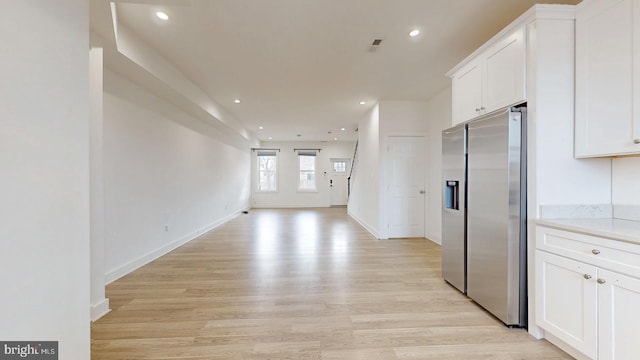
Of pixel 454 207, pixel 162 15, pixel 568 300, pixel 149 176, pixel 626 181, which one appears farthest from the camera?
pixel 149 176

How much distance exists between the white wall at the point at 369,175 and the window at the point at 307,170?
11.7 feet

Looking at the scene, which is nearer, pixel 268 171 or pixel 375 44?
pixel 375 44

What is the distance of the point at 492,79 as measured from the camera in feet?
7.61

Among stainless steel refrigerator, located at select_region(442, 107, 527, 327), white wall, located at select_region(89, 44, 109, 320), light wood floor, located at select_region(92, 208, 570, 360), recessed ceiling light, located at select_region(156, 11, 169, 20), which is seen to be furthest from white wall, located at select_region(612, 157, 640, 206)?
white wall, located at select_region(89, 44, 109, 320)

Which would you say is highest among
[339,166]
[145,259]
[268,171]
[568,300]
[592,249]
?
[339,166]

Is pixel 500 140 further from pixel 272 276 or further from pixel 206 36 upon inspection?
pixel 206 36

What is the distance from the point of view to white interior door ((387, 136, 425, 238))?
5164 mm

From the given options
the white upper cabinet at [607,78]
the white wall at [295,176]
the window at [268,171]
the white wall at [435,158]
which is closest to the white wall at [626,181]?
the white upper cabinet at [607,78]

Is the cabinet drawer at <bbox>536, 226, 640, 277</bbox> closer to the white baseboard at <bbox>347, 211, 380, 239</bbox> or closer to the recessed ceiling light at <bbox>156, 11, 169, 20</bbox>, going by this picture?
the white baseboard at <bbox>347, 211, 380, 239</bbox>

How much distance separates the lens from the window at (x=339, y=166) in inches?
425

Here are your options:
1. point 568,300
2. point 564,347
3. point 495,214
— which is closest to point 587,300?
point 568,300

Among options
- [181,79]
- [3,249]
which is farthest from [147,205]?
[3,249]

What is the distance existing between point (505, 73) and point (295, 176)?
28.7 feet

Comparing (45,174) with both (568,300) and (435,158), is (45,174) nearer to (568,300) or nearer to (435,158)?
(568,300)
